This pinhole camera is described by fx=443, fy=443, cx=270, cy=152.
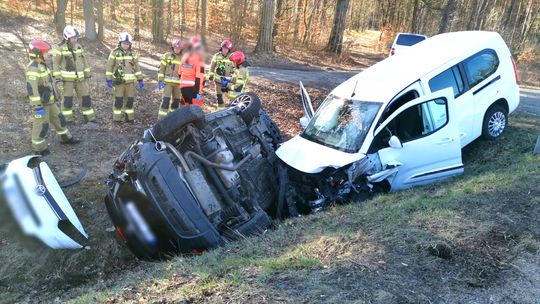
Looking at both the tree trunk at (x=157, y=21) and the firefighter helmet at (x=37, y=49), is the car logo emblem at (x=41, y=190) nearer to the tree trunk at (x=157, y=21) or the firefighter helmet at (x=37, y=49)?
the firefighter helmet at (x=37, y=49)

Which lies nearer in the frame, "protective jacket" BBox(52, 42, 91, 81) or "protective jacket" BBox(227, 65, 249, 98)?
"protective jacket" BBox(52, 42, 91, 81)

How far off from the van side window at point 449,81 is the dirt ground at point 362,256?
4.18 ft

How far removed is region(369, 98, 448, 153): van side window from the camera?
6.44 m

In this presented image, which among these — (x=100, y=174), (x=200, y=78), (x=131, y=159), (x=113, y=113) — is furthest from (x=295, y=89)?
(x=131, y=159)

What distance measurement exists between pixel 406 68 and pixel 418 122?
1011mm

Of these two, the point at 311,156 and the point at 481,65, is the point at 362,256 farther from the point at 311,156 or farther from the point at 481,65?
the point at 481,65

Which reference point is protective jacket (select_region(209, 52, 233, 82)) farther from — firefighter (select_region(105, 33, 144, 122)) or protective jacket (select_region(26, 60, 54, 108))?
protective jacket (select_region(26, 60, 54, 108))

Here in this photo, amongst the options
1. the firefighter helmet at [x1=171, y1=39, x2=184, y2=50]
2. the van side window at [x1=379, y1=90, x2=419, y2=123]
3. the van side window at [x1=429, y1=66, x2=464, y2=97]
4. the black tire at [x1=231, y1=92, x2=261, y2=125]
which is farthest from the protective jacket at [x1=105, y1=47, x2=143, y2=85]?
the van side window at [x1=429, y1=66, x2=464, y2=97]

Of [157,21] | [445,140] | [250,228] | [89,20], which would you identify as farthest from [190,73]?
[157,21]

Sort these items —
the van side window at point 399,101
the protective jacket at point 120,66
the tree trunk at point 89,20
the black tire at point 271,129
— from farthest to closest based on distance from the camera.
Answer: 1. the tree trunk at point 89,20
2. the protective jacket at point 120,66
3. the black tire at point 271,129
4. the van side window at point 399,101

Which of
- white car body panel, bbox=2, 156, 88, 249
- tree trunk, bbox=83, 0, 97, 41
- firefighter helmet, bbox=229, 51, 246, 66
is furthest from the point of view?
tree trunk, bbox=83, 0, 97, 41

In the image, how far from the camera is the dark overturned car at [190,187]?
485 cm

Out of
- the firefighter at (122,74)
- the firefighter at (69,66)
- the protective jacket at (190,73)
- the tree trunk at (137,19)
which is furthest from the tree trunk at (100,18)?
the protective jacket at (190,73)

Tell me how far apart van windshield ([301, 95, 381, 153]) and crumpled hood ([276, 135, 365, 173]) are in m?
0.14
